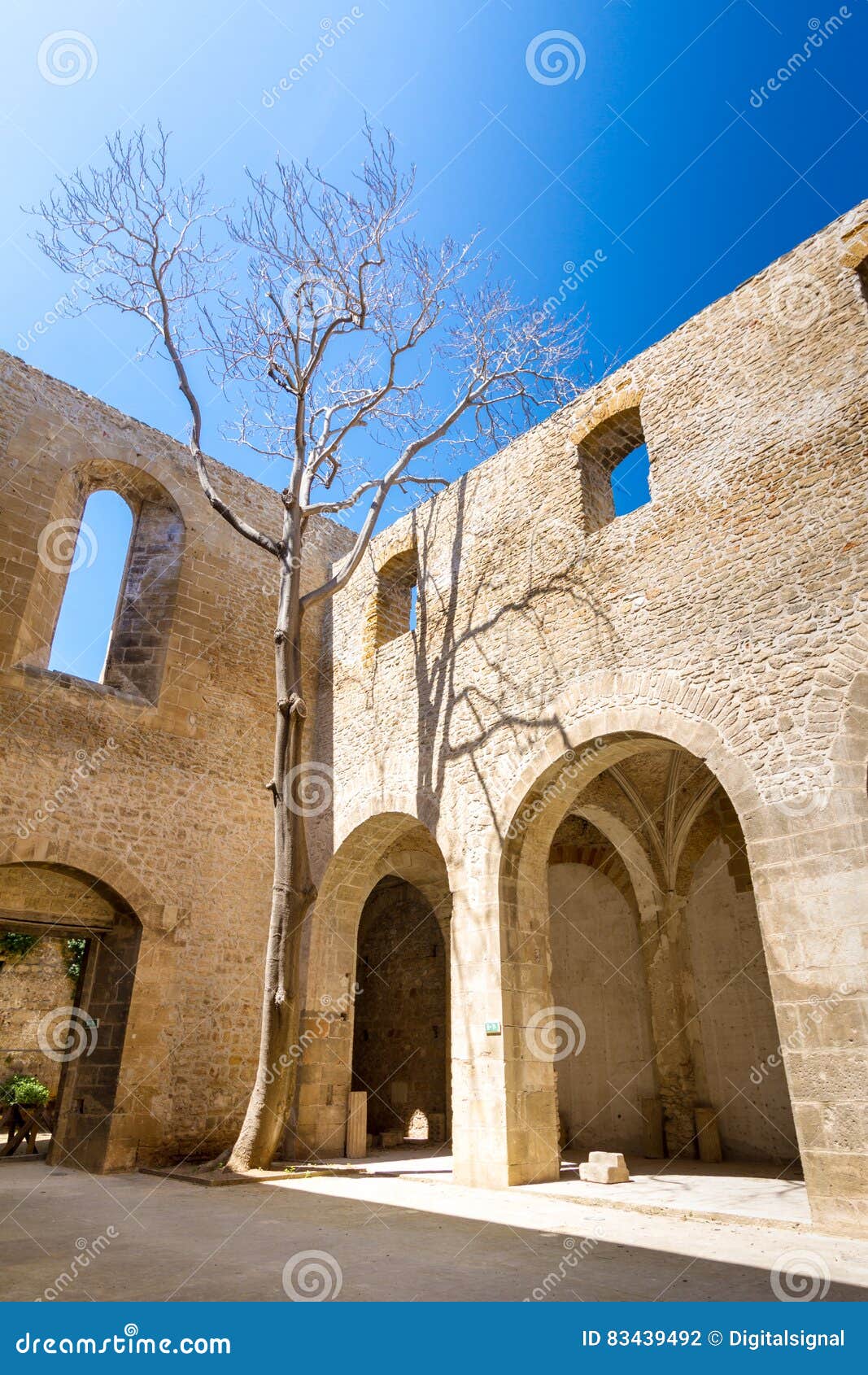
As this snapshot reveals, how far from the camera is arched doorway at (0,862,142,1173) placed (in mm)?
8281

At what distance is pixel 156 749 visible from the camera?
31.3 feet

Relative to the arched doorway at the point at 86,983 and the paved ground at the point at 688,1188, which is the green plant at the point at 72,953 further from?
the paved ground at the point at 688,1188

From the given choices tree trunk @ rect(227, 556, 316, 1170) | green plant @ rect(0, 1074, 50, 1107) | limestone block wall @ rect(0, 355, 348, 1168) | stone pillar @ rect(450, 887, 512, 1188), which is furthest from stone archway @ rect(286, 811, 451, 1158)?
green plant @ rect(0, 1074, 50, 1107)

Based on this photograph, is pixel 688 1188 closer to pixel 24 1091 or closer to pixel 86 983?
pixel 86 983

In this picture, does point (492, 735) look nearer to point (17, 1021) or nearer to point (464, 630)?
point (464, 630)

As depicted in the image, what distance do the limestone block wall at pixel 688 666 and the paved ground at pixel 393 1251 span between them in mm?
1028

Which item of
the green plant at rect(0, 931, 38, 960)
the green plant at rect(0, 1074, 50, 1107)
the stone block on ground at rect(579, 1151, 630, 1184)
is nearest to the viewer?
the stone block on ground at rect(579, 1151, 630, 1184)

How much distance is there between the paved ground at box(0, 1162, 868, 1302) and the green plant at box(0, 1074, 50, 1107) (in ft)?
29.2

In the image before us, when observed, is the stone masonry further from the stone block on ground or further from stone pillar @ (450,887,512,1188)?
the stone block on ground

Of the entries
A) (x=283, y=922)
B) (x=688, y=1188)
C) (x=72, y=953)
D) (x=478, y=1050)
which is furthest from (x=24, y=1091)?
(x=688, y=1188)

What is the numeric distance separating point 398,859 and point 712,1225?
7.36 meters

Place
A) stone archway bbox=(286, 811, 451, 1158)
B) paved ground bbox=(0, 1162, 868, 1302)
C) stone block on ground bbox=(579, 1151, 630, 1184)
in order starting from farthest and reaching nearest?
stone archway bbox=(286, 811, 451, 1158), stone block on ground bbox=(579, 1151, 630, 1184), paved ground bbox=(0, 1162, 868, 1302)

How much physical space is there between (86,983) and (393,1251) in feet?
20.9

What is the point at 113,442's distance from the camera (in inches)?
416
